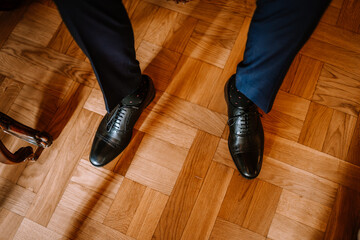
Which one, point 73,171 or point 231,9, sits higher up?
point 231,9

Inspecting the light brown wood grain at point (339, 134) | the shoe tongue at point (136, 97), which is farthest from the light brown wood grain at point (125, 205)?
the light brown wood grain at point (339, 134)

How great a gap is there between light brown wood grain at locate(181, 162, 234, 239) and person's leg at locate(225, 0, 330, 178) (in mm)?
63

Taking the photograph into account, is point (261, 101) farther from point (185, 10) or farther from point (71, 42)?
point (71, 42)

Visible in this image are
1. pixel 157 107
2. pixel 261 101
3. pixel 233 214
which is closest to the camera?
pixel 261 101

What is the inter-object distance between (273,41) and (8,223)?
924 mm

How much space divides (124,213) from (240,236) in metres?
0.36

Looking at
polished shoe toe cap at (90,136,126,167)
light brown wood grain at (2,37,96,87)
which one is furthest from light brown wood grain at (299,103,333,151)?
light brown wood grain at (2,37,96,87)

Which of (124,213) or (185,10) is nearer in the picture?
(124,213)

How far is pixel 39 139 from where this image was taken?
0.70 meters

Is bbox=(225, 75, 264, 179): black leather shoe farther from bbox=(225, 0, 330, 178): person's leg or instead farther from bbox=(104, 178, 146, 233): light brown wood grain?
bbox=(104, 178, 146, 233): light brown wood grain

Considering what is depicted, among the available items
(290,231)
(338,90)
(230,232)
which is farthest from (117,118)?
(338,90)

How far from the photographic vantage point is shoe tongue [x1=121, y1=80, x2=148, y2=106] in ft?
2.40

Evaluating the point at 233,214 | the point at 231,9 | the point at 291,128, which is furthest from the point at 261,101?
the point at 231,9

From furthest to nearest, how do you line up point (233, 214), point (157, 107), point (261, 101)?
point (157, 107) → point (233, 214) → point (261, 101)
